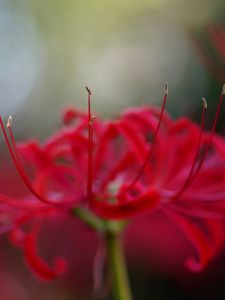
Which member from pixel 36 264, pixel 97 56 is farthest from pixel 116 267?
pixel 97 56

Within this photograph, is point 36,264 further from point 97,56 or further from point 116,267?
point 97,56

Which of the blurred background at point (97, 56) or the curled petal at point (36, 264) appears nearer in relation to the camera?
the curled petal at point (36, 264)

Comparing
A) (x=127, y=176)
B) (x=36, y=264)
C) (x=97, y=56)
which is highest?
(x=127, y=176)

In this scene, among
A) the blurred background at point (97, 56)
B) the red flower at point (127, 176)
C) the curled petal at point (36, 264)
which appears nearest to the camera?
the red flower at point (127, 176)

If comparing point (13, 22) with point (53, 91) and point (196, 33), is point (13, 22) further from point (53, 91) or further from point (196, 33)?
point (196, 33)

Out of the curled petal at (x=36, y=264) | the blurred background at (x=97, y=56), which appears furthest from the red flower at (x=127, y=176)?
the blurred background at (x=97, y=56)

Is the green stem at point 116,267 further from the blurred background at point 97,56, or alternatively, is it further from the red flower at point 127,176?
the blurred background at point 97,56
